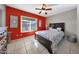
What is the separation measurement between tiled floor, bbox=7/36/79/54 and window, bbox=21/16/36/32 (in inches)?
7.6

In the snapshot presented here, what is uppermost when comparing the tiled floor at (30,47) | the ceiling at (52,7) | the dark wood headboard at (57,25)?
the ceiling at (52,7)

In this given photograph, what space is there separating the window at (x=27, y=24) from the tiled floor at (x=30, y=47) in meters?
0.19

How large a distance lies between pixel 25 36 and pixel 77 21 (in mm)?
1098

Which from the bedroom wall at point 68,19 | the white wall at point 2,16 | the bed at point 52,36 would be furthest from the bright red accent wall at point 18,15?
the bedroom wall at point 68,19

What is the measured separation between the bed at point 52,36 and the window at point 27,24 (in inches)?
7.0

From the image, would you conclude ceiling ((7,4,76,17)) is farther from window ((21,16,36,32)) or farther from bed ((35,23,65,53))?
bed ((35,23,65,53))

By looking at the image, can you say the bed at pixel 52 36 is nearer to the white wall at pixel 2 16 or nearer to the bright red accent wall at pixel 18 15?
the bright red accent wall at pixel 18 15

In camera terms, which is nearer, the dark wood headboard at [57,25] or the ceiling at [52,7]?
the ceiling at [52,7]

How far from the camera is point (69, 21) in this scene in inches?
60.1

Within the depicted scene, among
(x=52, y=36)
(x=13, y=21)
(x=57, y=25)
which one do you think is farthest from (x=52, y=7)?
(x=13, y=21)

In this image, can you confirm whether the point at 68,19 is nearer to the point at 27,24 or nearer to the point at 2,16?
the point at 27,24

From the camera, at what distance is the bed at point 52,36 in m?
1.58

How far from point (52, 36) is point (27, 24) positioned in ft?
1.98

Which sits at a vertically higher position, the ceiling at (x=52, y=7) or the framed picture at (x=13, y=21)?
the ceiling at (x=52, y=7)
